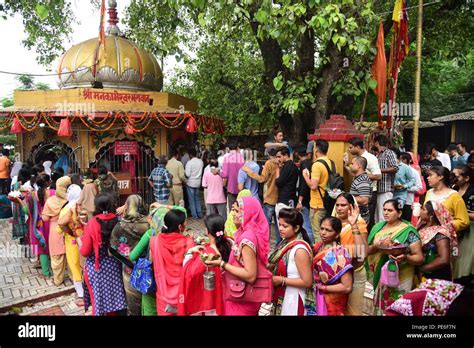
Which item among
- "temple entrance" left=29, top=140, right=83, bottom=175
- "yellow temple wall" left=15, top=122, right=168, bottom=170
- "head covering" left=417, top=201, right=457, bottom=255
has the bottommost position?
"head covering" left=417, top=201, right=457, bottom=255

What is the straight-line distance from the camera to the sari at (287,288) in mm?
3191

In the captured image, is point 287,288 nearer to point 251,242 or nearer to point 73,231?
point 251,242

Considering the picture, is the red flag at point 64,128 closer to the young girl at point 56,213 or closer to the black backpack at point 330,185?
the young girl at point 56,213

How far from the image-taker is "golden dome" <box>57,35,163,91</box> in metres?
11.2

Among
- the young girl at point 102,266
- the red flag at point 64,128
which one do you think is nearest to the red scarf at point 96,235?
the young girl at point 102,266

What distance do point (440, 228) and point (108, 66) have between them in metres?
10.0

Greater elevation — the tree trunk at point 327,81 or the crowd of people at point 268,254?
the tree trunk at point 327,81

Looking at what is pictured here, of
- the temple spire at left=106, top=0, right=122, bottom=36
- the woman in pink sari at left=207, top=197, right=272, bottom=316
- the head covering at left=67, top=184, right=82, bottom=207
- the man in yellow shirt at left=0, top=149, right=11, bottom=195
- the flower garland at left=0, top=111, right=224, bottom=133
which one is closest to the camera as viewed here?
the woman in pink sari at left=207, top=197, right=272, bottom=316

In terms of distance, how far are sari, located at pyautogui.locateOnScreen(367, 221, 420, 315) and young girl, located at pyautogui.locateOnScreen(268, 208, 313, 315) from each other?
90cm

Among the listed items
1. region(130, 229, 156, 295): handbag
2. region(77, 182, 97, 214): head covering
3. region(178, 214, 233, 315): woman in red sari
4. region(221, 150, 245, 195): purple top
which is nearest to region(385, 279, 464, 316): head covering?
region(178, 214, 233, 315): woman in red sari

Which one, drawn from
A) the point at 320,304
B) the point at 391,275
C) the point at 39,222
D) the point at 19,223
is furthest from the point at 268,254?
the point at 19,223

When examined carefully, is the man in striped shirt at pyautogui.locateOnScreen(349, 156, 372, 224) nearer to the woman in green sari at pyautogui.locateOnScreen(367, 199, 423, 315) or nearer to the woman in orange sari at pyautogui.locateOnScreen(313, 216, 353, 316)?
the woman in green sari at pyautogui.locateOnScreen(367, 199, 423, 315)
